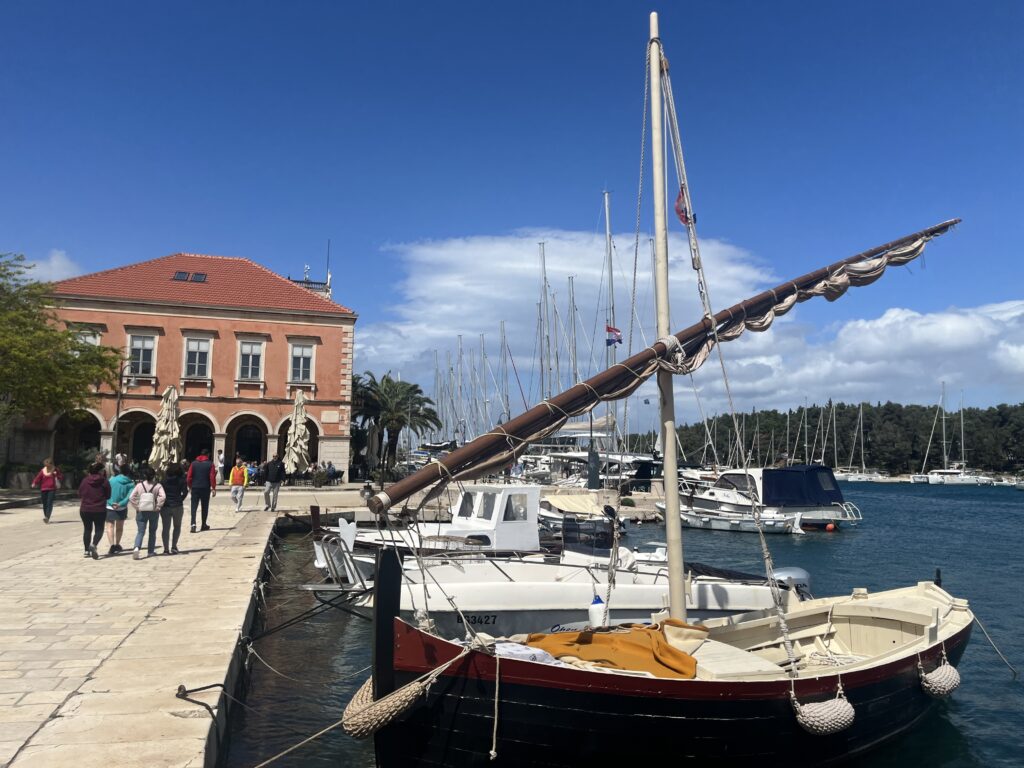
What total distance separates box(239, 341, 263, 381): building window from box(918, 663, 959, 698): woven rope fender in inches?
1410

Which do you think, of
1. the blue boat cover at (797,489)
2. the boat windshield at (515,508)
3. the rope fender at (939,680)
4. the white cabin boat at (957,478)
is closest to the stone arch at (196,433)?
the boat windshield at (515,508)

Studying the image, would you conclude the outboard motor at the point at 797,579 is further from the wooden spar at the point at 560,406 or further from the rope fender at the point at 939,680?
the wooden spar at the point at 560,406

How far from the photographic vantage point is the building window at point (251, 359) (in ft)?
129

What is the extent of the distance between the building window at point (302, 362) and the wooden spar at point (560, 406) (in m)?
32.9

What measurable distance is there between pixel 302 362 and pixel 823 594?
29077 millimetres

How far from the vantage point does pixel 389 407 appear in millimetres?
52375

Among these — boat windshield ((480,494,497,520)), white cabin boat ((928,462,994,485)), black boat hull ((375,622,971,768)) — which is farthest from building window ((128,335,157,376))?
white cabin boat ((928,462,994,485))

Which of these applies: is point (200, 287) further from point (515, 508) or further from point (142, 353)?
point (515, 508)

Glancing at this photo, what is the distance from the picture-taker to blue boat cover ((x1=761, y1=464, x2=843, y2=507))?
36750 millimetres

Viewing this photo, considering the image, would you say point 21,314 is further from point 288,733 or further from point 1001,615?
point 1001,615

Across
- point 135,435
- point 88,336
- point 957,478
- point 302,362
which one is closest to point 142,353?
point 88,336

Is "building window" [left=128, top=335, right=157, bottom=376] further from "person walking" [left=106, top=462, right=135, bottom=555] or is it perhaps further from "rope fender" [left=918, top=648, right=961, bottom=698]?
"rope fender" [left=918, top=648, right=961, bottom=698]

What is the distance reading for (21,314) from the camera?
96.6 feet

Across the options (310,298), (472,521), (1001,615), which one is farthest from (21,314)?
(1001,615)
